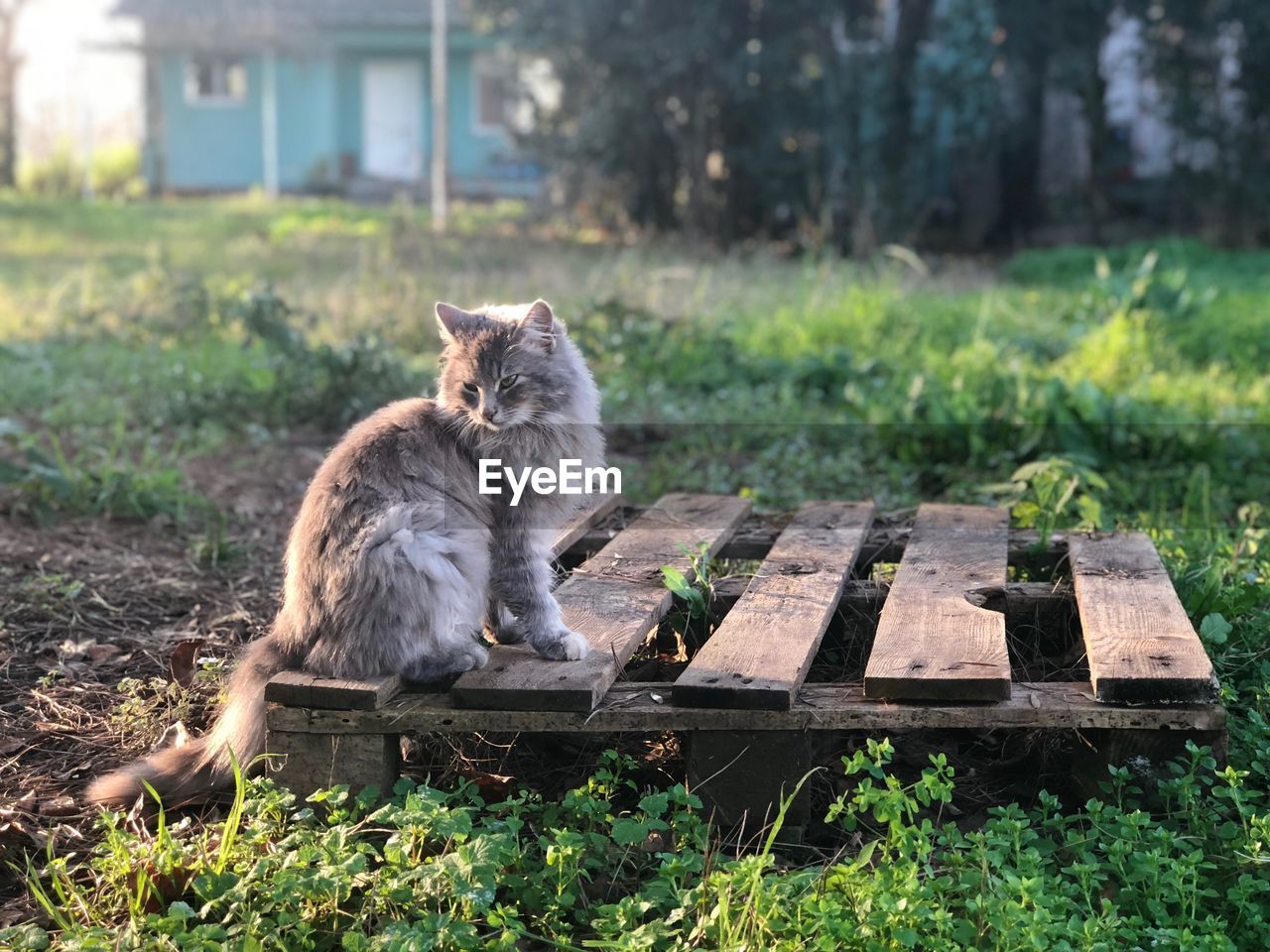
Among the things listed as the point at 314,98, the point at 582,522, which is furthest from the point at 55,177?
the point at 582,522

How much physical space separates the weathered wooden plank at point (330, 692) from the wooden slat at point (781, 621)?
635 millimetres

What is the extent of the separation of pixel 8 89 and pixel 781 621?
2388 cm

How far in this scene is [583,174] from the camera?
1602 centimetres

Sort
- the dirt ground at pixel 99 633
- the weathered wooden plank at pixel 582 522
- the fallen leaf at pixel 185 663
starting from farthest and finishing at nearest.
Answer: the weathered wooden plank at pixel 582 522 < the fallen leaf at pixel 185 663 < the dirt ground at pixel 99 633

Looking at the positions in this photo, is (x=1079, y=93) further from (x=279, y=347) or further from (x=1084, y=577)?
(x=1084, y=577)

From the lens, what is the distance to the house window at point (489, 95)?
25.6 meters

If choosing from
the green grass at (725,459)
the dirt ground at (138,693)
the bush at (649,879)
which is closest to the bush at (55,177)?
the green grass at (725,459)

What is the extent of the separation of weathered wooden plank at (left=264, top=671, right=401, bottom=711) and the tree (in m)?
23.2

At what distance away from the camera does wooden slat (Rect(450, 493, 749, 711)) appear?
2859 millimetres

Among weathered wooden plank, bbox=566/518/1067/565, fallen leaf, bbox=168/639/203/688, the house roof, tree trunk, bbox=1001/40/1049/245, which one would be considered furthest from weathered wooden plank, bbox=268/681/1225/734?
the house roof

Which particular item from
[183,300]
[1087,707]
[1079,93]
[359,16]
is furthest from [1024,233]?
[1087,707]

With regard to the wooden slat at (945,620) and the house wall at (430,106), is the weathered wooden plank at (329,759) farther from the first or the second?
the house wall at (430,106)

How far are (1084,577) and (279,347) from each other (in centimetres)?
456

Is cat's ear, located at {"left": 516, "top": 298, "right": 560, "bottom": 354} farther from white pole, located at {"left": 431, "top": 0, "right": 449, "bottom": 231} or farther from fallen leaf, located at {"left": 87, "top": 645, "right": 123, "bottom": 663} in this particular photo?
white pole, located at {"left": 431, "top": 0, "right": 449, "bottom": 231}
